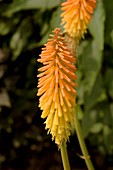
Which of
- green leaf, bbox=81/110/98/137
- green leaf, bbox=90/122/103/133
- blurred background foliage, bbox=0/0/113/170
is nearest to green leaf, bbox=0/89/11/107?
blurred background foliage, bbox=0/0/113/170

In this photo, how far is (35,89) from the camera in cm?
498

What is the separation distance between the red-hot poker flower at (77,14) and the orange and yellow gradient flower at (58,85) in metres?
0.35

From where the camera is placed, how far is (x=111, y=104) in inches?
178

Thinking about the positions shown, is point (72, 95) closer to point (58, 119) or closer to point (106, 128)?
point (58, 119)

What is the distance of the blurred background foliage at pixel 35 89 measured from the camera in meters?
4.11

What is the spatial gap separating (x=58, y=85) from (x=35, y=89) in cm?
291

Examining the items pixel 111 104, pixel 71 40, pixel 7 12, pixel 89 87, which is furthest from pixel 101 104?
pixel 71 40

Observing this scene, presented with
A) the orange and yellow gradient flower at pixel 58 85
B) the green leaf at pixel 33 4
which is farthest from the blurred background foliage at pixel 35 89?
the orange and yellow gradient flower at pixel 58 85

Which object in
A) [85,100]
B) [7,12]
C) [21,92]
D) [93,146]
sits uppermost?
[7,12]

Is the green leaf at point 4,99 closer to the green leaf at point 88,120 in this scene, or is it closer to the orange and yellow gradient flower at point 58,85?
the green leaf at point 88,120

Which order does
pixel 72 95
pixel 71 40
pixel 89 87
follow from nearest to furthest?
1. pixel 72 95
2. pixel 71 40
3. pixel 89 87

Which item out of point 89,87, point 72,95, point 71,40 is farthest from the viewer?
point 89,87

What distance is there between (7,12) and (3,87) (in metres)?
0.78

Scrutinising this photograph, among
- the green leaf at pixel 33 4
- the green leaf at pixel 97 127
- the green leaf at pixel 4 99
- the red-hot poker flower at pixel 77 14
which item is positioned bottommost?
the green leaf at pixel 97 127
